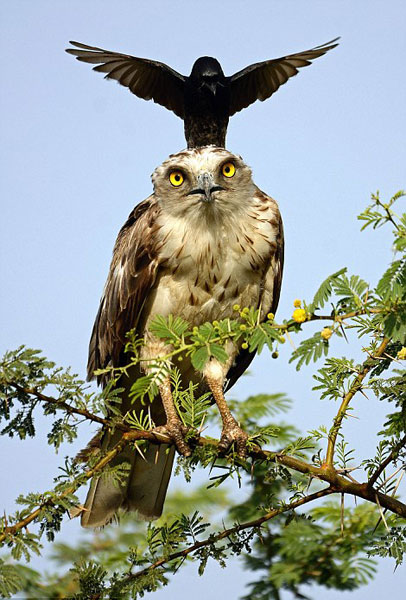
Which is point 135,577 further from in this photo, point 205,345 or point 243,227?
point 243,227

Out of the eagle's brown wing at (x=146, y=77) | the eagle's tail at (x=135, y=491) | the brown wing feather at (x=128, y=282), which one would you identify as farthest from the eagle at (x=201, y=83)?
the eagle's tail at (x=135, y=491)

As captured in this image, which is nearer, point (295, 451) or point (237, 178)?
point (295, 451)

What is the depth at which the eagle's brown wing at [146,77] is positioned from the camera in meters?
8.70

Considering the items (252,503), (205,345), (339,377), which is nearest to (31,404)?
(205,345)

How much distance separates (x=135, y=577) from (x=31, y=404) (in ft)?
3.53

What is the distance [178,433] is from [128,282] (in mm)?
1153

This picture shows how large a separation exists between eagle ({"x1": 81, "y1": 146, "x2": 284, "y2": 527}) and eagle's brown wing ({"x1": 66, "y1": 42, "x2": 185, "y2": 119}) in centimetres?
382

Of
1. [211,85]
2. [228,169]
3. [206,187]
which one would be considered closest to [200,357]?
[206,187]

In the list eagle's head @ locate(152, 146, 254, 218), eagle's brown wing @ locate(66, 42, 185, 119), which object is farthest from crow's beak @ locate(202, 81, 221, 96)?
eagle's head @ locate(152, 146, 254, 218)

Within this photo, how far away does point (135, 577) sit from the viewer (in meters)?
3.65

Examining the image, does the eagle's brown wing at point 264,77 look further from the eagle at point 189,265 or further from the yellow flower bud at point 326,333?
the yellow flower bud at point 326,333

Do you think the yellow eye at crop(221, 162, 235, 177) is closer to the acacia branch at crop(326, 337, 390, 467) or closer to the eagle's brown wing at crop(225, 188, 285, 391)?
the eagle's brown wing at crop(225, 188, 285, 391)

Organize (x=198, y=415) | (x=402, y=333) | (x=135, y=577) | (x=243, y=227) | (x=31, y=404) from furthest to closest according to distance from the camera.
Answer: (x=243, y=227), (x=198, y=415), (x=135, y=577), (x=31, y=404), (x=402, y=333)

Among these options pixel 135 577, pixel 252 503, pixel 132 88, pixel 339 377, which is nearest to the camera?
pixel 339 377
